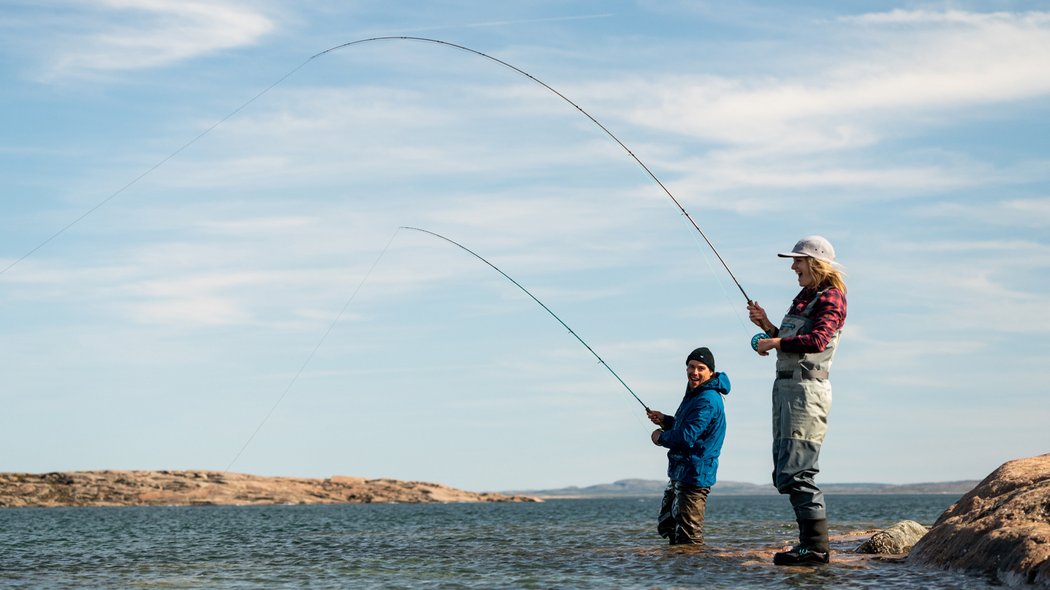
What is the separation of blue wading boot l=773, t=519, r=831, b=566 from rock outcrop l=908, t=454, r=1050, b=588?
43.6 inches

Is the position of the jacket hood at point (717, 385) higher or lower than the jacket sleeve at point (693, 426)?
higher

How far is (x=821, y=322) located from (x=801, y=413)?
0.82 m

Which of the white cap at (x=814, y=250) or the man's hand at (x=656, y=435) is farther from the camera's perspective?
the man's hand at (x=656, y=435)

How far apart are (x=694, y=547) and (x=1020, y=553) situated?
4523mm

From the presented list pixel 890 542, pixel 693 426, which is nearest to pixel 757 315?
pixel 693 426

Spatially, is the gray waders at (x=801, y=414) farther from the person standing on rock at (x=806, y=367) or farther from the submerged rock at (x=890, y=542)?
the submerged rock at (x=890, y=542)

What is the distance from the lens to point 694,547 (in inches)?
508

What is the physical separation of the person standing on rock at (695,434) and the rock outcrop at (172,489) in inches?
4184

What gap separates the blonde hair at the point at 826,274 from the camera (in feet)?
32.7

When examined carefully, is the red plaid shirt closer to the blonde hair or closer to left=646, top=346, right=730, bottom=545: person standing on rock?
the blonde hair

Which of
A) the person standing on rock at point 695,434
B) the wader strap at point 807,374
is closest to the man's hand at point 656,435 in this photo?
the person standing on rock at point 695,434

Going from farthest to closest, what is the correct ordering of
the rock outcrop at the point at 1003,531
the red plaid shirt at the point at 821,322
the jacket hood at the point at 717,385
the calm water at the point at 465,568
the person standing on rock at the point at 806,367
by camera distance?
the jacket hood at the point at 717,385
the calm water at the point at 465,568
the person standing on rock at the point at 806,367
the red plaid shirt at the point at 821,322
the rock outcrop at the point at 1003,531

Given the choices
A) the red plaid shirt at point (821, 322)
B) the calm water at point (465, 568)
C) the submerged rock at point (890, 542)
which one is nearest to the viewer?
the red plaid shirt at point (821, 322)

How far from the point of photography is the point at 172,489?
115m
